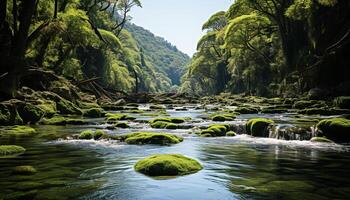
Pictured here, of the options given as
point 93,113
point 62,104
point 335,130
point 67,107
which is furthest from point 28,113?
point 335,130

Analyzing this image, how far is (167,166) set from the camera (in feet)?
33.9

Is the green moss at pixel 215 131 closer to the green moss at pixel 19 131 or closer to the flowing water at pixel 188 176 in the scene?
the flowing water at pixel 188 176

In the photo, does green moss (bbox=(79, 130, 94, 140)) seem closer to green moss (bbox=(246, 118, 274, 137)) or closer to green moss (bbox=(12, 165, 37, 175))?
green moss (bbox=(12, 165, 37, 175))

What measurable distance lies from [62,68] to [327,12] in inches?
1083

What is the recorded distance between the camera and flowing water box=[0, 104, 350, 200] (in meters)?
8.43

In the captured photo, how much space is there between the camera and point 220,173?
10.6m

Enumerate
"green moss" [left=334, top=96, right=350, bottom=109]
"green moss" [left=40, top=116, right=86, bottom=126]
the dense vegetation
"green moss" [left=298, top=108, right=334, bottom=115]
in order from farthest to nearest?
"green moss" [left=334, top=96, right=350, bottom=109] → "green moss" [left=298, top=108, right=334, bottom=115] → "green moss" [left=40, top=116, right=86, bottom=126] → the dense vegetation

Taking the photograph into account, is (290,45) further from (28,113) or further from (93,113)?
(28,113)

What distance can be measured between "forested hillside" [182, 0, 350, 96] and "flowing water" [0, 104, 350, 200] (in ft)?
62.9

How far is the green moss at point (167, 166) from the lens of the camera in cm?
1027

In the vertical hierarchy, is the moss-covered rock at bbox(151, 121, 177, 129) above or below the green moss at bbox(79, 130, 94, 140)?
above

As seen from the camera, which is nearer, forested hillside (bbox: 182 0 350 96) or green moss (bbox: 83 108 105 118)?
green moss (bbox: 83 108 105 118)

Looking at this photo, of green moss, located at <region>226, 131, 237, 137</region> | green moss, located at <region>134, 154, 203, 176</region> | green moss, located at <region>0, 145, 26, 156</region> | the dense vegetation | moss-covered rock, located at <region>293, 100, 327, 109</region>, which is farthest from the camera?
moss-covered rock, located at <region>293, 100, 327, 109</region>

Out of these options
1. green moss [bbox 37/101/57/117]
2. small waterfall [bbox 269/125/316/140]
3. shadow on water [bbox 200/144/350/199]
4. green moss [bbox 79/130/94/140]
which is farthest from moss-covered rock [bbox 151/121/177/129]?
green moss [bbox 37/101/57/117]
